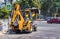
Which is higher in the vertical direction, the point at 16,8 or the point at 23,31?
the point at 16,8

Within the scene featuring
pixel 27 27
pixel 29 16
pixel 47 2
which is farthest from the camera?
pixel 47 2

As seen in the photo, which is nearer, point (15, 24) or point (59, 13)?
point (15, 24)

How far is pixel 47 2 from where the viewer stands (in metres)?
89.9

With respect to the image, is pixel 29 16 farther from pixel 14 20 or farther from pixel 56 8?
pixel 56 8

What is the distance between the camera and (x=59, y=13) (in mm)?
95062

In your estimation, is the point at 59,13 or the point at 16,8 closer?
the point at 16,8

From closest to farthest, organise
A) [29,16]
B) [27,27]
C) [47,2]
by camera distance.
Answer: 1. [27,27]
2. [29,16]
3. [47,2]

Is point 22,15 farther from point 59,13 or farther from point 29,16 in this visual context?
point 59,13

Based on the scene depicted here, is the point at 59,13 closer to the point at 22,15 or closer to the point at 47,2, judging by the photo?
the point at 47,2

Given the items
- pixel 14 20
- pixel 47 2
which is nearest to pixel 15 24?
pixel 14 20

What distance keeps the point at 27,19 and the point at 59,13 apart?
66.2 metres

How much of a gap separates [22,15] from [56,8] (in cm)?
6394

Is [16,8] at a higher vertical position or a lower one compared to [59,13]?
higher

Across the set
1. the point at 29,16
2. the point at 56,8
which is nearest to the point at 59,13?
the point at 56,8
